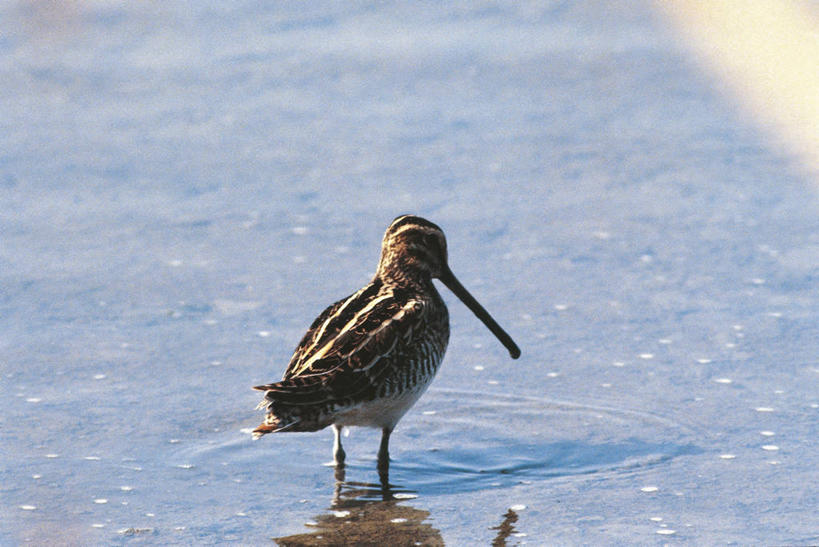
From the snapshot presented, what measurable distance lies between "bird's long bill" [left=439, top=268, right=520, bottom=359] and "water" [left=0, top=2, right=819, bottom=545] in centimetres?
28

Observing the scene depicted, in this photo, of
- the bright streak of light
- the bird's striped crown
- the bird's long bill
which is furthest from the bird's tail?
the bright streak of light

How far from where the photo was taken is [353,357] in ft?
21.3

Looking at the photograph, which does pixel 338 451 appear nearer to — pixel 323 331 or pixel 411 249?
pixel 323 331

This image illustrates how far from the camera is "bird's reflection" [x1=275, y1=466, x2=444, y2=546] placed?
5.97 metres

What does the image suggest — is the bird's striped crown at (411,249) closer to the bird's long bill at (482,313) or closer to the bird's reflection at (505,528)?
the bird's long bill at (482,313)

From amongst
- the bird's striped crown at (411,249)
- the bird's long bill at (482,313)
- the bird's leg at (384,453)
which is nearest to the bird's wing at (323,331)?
the bird's striped crown at (411,249)

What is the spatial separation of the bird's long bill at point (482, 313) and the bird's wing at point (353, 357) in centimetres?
60

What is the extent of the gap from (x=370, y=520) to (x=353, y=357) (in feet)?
2.40

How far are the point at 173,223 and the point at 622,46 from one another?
4715 millimetres

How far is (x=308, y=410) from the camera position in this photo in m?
6.30

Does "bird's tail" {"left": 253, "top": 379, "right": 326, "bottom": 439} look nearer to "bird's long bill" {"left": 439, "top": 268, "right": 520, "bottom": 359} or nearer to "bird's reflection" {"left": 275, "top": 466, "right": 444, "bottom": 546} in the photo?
"bird's reflection" {"left": 275, "top": 466, "right": 444, "bottom": 546}

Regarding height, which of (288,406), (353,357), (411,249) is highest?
(411,249)

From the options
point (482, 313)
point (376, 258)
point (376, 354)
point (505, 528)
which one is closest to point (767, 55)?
point (376, 258)

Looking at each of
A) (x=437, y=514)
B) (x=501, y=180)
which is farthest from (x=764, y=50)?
(x=437, y=514)
